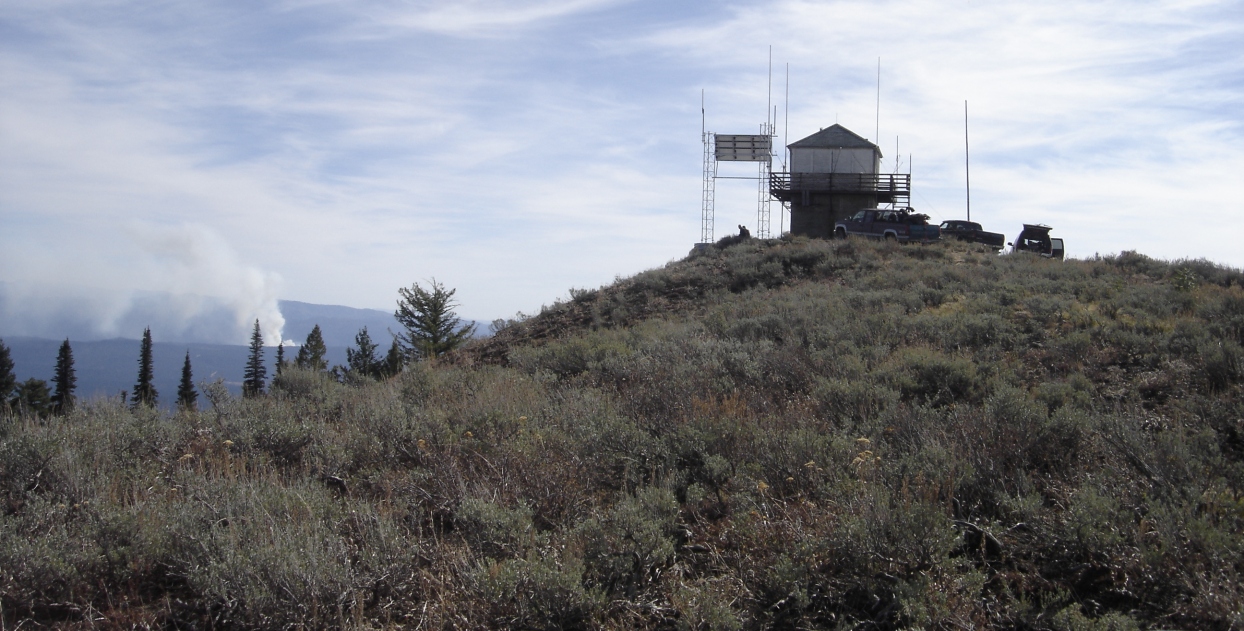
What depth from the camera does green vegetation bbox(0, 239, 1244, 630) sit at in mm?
3449

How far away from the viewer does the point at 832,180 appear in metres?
35.4

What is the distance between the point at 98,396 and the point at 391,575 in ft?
17.3

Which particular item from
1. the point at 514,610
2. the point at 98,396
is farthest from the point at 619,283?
the point at 514,610

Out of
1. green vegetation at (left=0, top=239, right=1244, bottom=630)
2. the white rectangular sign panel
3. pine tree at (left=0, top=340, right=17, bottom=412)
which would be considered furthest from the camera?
the white rectangular sign panel

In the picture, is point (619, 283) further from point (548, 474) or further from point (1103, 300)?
point (548, 474)

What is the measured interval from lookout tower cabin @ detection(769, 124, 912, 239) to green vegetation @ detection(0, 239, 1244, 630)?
2792 centimetres

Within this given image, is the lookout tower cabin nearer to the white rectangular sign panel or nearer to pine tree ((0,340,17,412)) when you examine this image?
the white rectangular sign panel

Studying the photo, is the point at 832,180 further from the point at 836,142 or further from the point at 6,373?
the point at 6,373

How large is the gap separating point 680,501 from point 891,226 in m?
23.6

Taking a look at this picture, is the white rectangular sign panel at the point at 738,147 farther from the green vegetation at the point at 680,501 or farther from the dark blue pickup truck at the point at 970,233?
the green vegetation at the point at 680,501

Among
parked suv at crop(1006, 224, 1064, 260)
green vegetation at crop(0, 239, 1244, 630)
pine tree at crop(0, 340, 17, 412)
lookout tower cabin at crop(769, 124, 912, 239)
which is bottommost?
pine tree at crop(0, 340, 17, 412)

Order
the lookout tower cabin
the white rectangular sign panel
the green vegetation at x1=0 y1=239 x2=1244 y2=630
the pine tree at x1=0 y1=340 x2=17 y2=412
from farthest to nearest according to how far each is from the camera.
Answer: the white rectangular sign panel
the lookout tower cabin
the pine tree at x1=0 y1=340 x2=17 y2=412
the green vegetation at x1=0 y1=239 x2=1244 y2=630

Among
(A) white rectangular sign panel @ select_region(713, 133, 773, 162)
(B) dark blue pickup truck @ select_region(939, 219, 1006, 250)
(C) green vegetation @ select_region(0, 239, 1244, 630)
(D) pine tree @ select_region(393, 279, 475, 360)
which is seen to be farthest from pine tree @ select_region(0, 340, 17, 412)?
(B) dark blue pickup truck @ select_region(939, 219, 1006, 250)

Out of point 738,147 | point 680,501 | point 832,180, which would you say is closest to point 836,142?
point 832,180
